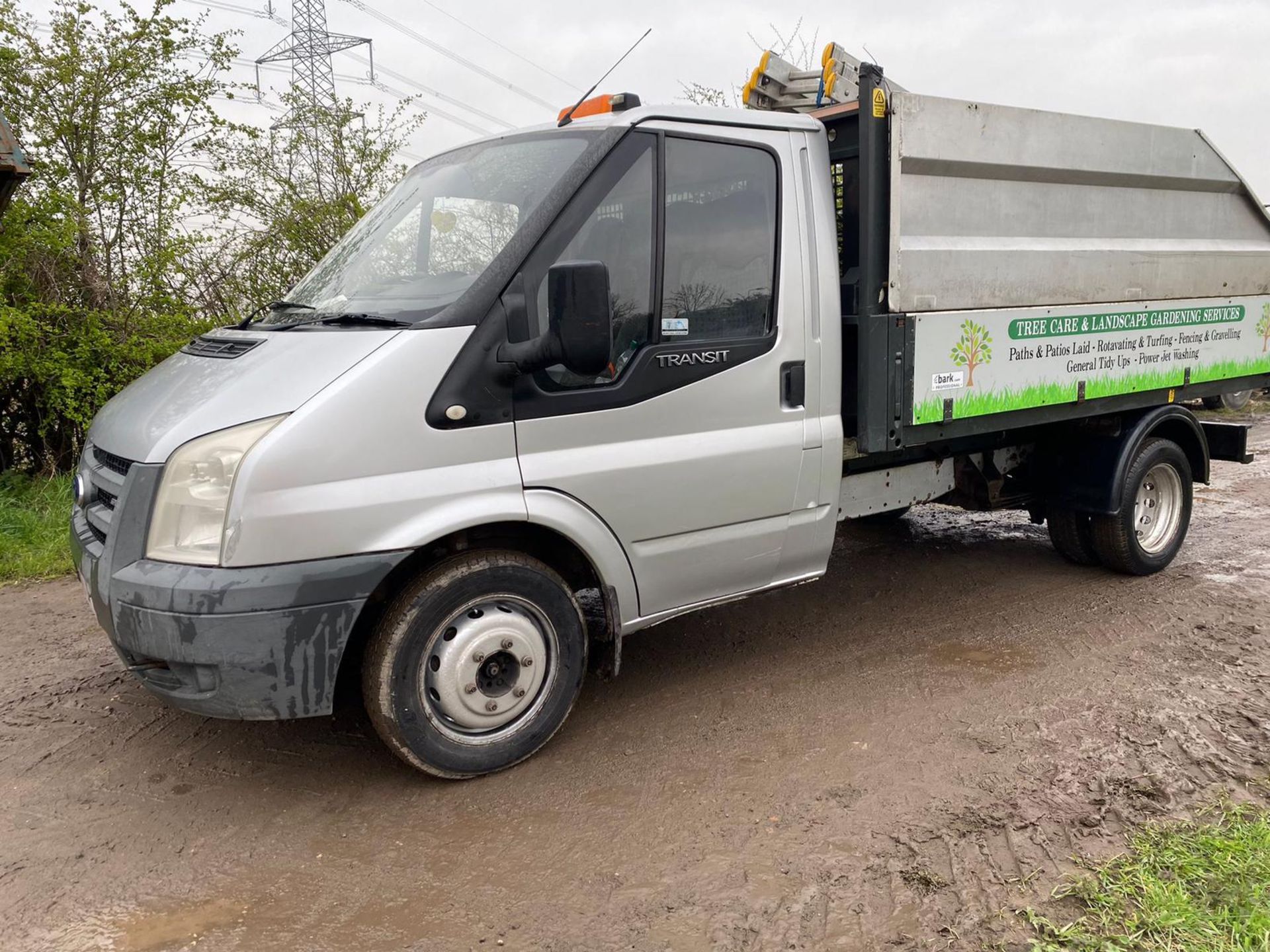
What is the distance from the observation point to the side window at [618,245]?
11.2 feet

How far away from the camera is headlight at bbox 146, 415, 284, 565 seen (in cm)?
299

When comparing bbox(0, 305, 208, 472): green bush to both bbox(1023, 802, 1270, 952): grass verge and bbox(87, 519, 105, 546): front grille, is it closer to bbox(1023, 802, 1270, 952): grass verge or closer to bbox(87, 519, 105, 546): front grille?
bbox(87, 519, 105, 546): front grille

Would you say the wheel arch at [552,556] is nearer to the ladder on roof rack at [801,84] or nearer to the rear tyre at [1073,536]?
the ladder on roof rack at [801,84]

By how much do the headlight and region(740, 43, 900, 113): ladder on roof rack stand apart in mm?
3039

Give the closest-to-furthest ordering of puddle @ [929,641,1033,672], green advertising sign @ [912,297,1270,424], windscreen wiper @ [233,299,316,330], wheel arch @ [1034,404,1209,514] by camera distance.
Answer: windscreen wiper @ [233,299,316,330], green advertising sign @ [912,297,1270,424], puddle @ [929,641,1033,672], wheel arch @ [1034,404,1209,514]

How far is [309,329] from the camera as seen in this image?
3473mm

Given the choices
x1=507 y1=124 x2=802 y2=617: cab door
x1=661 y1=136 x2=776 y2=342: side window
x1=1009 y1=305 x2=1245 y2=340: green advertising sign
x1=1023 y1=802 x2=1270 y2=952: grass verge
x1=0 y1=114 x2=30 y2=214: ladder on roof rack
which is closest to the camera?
x1=1023 y1=802 x2=1270 y2=952: grass verge

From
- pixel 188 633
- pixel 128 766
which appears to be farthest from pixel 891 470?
pixel 128 766

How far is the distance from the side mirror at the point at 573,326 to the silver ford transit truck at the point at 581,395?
0.01m

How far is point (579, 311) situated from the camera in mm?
3133

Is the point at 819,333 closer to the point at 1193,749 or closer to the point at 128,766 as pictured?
the point at 1193,749

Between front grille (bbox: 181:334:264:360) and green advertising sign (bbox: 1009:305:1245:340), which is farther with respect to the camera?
green advertising sign (bbox: 1009:305:1245:340)

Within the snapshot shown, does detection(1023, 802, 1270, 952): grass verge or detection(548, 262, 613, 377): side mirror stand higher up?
detection(548, 262, 613, 377): side mirror

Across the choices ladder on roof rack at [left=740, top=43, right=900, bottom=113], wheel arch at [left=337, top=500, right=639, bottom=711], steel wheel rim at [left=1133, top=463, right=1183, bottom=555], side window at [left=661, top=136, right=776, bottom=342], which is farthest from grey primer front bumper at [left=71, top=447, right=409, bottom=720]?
steel wheel rim at [left=1133, top=463, right=1183, bottom=555]
